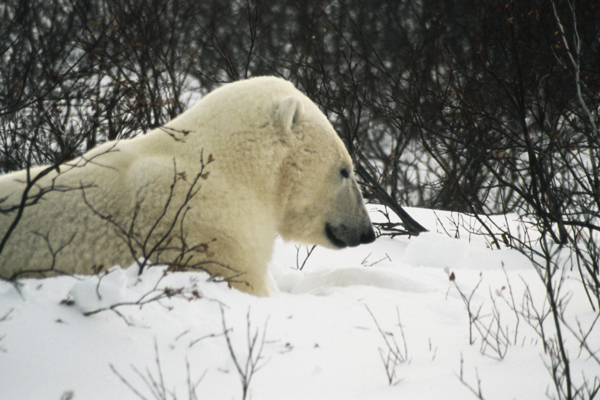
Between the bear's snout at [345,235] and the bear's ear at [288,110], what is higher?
the bear's ear at [288,110]

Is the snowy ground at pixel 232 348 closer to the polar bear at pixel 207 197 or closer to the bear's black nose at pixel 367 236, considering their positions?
the polar bear at pixel 207 197

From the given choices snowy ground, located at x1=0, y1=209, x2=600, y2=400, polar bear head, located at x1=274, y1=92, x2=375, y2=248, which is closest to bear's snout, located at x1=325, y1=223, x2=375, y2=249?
polar bear head, located at x1=274, y1=92, x2=375, y2=248

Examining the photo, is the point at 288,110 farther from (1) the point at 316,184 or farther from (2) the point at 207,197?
(2) the point at 207,197

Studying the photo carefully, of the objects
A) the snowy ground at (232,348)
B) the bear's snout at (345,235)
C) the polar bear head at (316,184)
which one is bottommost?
the snowy ground at (232,348)

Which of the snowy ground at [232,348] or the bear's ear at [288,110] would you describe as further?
the bear's ear at [288,110]

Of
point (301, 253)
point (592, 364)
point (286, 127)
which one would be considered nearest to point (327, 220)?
point (286, 127)

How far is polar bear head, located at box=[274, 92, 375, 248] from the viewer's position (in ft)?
7.97

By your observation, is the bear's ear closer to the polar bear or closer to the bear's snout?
the polar bear

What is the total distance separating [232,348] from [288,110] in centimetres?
122

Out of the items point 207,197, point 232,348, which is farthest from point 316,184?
point 232,348

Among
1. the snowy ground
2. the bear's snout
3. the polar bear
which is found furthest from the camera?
the bear's snout

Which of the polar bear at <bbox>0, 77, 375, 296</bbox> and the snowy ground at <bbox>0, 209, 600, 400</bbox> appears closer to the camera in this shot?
the snowy ground at <bbox>0, 209, 600, 400</bbox>

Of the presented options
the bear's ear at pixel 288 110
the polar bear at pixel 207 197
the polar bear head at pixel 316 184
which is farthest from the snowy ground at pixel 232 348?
the bear's ear at pixel 288 110

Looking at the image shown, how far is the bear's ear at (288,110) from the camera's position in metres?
A: 2.34
